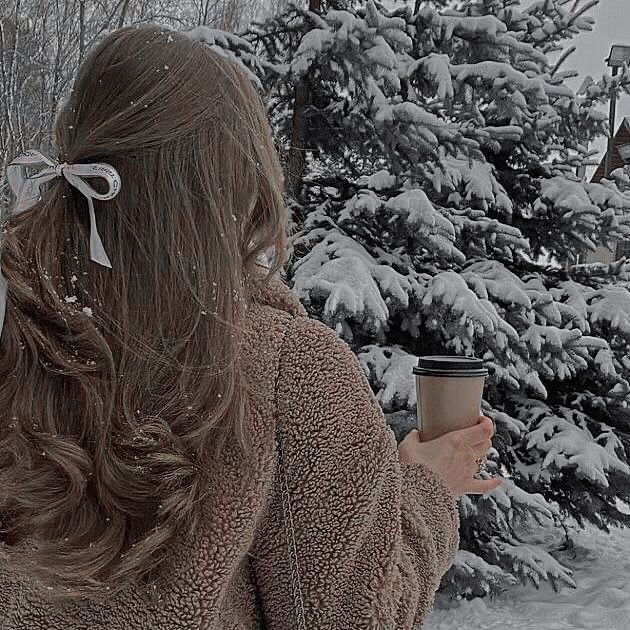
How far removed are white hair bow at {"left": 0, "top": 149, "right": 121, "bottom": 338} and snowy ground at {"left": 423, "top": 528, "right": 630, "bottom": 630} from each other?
3.79m

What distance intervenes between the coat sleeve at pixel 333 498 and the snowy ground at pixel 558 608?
11.4ft

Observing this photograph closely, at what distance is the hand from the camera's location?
4.37 ft

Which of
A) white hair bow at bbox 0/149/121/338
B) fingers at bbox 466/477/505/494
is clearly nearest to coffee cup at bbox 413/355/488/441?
fingers at bbox 466/477/505/494

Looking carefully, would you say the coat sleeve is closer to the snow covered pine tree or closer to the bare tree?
the snow covered pine tree

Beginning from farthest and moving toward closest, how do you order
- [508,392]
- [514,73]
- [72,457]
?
[508,392] → [514,73] → [72,457]

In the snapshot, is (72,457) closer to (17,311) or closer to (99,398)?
(99,398)

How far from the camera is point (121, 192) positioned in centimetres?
102

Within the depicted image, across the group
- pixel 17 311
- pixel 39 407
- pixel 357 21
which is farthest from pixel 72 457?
pixel 357 21

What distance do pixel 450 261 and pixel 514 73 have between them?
1.10 m

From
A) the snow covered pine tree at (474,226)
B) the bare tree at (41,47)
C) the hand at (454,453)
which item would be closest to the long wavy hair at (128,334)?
the hand at (454,453)

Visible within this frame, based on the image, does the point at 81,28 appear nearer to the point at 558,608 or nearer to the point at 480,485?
the point at 558,608

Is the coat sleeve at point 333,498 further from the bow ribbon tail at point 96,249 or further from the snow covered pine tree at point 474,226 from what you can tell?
the snow covered pine tree at point 474,226

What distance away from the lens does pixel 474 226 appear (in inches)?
170

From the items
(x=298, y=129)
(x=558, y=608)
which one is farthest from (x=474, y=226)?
(x=558, y=608)
